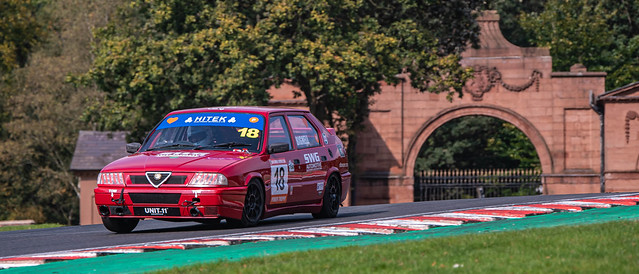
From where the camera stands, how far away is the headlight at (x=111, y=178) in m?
14.3

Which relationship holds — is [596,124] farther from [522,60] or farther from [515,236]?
[515,236]

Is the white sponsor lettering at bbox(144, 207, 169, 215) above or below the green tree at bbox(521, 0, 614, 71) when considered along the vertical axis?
below

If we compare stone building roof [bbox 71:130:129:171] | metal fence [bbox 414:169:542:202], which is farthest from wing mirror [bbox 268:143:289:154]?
metal fence [bbox 414:169:542:202]

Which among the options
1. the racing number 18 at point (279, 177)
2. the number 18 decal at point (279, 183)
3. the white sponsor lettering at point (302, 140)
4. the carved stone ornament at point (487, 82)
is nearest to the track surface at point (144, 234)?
the number 18 decal at point (279, 183)

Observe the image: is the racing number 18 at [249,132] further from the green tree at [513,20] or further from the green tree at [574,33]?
the green tree at [513,20]

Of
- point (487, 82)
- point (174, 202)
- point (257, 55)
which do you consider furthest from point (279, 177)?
point (487, 82)

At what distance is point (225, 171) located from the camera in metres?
14.0

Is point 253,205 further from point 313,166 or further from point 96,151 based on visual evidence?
point 96,151

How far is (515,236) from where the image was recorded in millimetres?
11625

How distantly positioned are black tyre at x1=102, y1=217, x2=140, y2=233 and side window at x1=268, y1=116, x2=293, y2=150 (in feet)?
6.65

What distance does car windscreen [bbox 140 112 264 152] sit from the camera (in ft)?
49.3

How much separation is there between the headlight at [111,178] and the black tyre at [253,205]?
5.00 feet

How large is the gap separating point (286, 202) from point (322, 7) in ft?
53.3

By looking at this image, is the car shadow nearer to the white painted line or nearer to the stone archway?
the white painted line
